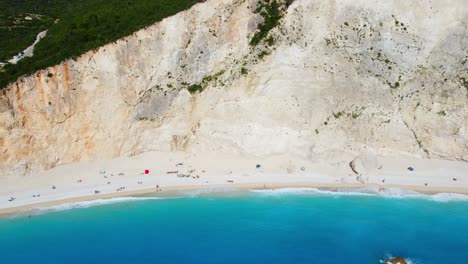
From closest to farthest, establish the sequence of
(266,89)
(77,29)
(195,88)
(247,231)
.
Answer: (247,231)
(266,89)
(195,88)
(77,29)

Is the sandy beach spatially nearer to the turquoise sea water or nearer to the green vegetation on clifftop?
the turquoise sea water

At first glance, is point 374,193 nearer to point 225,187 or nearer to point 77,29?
point 225,187

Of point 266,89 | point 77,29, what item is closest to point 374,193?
point 266,89

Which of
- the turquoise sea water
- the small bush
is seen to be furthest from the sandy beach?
the small bush

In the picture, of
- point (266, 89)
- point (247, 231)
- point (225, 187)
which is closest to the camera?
point (247, 231)

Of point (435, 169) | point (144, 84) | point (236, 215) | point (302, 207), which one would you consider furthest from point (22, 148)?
point (435, 169)

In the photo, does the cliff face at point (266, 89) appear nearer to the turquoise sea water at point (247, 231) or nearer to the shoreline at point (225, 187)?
the shoreline at point (225, 187)

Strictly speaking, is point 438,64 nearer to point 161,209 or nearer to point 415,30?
point 415,30
